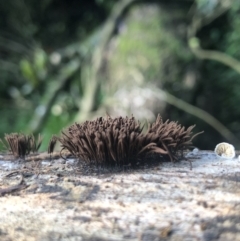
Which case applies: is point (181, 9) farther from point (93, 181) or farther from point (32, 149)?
point (93, 181)

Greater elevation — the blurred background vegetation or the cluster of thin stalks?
the blurred background vegetation

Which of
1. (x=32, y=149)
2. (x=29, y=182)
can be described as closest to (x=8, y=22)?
(x=32, y=149)

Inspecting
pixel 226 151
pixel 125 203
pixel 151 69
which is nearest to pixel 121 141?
pixel 125 203

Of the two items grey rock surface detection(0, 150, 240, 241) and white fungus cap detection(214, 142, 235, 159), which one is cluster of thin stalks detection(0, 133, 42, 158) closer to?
grey rock surface detection(0, 150, 240, 241)

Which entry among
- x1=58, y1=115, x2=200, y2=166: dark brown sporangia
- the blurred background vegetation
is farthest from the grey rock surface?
the blurred background vegetation

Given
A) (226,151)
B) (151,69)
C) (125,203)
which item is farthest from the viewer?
(151,69)

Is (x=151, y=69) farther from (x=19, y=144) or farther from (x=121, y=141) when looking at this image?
(x=121, y=141)
